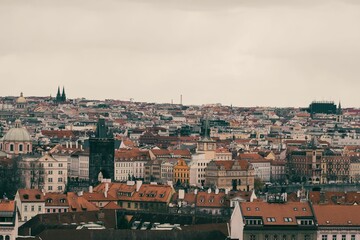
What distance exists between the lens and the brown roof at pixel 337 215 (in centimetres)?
7688

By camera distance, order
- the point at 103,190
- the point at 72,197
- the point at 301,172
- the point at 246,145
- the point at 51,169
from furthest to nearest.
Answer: the point at 246,145
the point at 301,172
the point at 51,169
the point at 103,190
the point at 72,197

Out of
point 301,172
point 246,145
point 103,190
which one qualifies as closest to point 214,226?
point 103,190

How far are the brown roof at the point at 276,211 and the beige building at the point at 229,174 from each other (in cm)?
6345

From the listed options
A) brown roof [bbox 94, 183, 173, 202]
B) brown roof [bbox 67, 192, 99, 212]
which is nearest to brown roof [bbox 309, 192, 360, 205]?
brown roof [bbox 67, 192, 99, 212]

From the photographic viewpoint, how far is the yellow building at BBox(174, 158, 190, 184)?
150m

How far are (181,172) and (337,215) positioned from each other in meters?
74.9

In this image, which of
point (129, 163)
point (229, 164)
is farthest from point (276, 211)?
point (129, 163)

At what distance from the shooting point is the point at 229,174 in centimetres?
14425

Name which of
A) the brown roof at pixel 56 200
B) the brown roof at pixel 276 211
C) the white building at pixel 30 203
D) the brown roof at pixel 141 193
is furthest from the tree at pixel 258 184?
the brown roof at pixel 276 211

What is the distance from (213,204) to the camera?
10031 centimetres

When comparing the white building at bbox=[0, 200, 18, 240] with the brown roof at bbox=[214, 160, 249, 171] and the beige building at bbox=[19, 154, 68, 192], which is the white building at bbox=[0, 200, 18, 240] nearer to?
the beige building at bbox=[19, 154, 68, 192]

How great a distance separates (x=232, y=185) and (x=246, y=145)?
198 ft

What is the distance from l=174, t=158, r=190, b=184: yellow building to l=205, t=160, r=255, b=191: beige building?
12.7 ft

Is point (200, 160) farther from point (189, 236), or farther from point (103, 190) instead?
point (189, 236)
